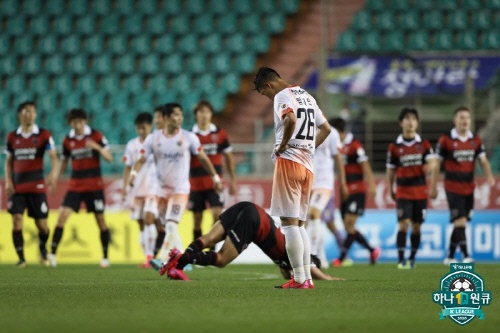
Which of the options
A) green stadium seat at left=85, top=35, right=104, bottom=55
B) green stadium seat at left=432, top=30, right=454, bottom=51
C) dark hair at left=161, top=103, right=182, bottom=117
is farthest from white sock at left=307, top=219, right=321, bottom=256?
green stadium seat at left=85, top=35, right=104, bottom=55

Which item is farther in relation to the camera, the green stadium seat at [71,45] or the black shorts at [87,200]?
the green stadium seat at [71,45]

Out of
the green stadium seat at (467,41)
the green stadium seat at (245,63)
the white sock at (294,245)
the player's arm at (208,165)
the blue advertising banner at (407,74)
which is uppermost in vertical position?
the green stadium seat at (467,41)

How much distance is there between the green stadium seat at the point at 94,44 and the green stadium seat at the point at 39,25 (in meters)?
1.10

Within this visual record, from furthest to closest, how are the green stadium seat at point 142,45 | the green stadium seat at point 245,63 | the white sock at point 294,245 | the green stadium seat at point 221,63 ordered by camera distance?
the green stadium seat at point 142,45, the green stadium seat at point 221,63, the green stadium seat at point 245,63, the white sock at point 294,245

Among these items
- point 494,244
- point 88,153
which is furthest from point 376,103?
point 88,153

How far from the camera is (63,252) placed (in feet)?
63.8

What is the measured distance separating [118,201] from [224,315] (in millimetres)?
13330

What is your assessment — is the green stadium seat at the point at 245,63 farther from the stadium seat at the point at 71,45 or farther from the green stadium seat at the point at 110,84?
the stadium seat at the point at 71,45

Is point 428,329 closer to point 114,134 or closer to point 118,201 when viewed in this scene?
point 118,201

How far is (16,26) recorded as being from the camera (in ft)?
84.0

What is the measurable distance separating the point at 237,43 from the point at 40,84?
4673 millimetres

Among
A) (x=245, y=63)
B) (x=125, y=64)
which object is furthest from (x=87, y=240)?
(x=245, y=63)

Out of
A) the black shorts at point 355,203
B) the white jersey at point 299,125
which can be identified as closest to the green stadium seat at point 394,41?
the black shorts at point 355,203

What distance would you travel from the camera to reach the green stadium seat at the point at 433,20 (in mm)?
24000
